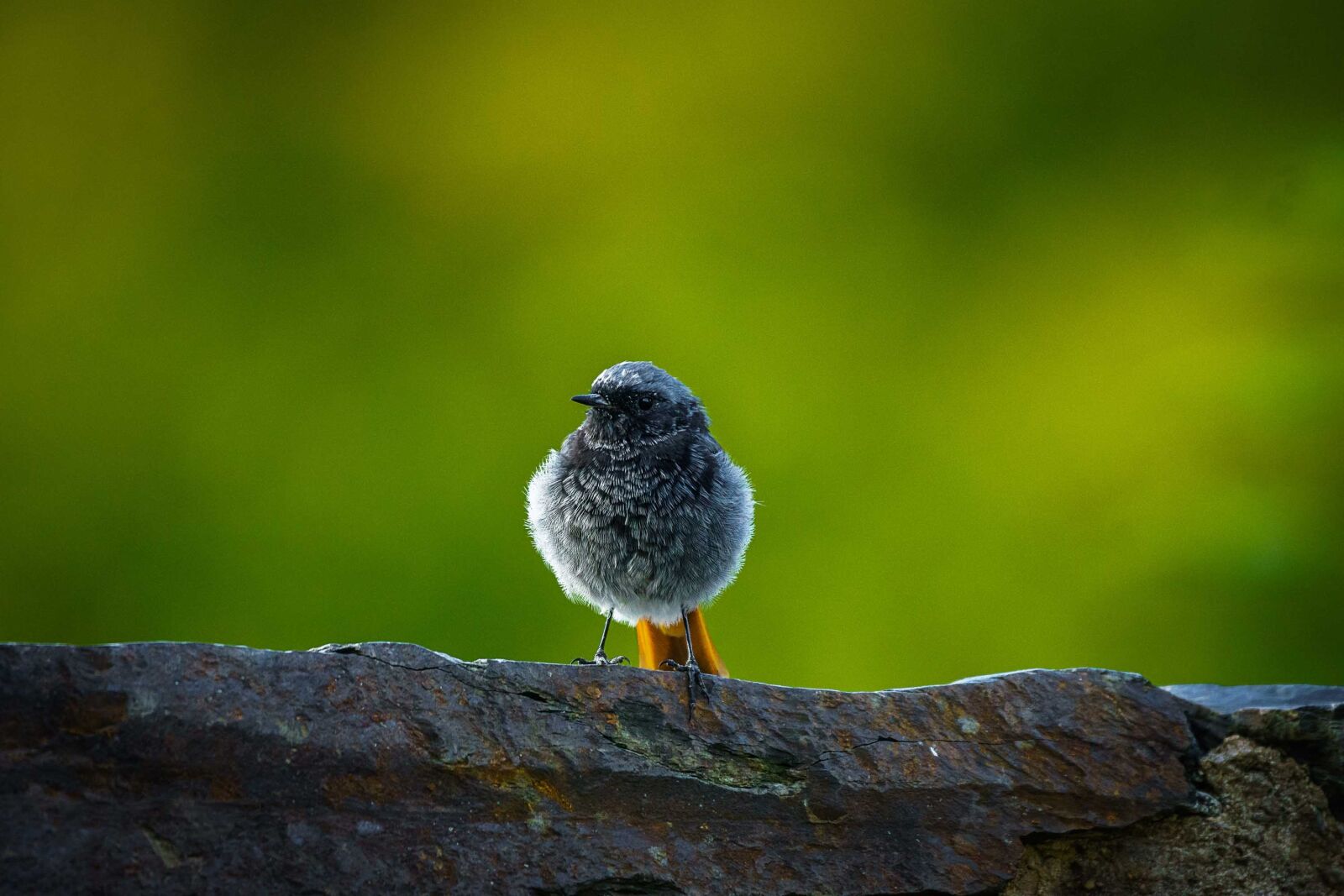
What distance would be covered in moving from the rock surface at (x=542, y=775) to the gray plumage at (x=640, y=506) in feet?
2.86

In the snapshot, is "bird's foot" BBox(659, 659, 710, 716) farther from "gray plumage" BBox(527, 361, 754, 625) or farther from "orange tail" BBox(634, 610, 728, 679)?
"orange tail" BBox(634, 610, 728, 679)

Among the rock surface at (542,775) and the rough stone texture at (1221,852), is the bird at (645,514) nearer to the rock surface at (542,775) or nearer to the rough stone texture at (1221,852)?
the rock surface at (542,775)

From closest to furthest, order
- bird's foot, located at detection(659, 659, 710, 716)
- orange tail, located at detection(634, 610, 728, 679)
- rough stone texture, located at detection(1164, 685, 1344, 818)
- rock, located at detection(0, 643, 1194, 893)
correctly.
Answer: rock, located at detection(0, 643, 1194, 893)
bird's foot, located at detection(659, 659, 710, 716)
rough stone texture, located at detection(1164, 685, 1344, 818)
orange tail, located at detection(634, 610, 728, 679)

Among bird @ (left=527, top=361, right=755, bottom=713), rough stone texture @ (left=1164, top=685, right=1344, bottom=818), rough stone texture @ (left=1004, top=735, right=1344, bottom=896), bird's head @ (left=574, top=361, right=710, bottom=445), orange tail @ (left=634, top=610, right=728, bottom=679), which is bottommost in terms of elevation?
rough stone texture @ (left=1004, top=735, right=1344, bottom=896)

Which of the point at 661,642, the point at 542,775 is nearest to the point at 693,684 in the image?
the point at 542,775

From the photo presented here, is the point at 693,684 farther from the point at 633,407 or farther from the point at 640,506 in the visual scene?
the point at 633,407

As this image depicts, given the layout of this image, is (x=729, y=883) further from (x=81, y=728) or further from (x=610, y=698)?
(x=81, y=728)

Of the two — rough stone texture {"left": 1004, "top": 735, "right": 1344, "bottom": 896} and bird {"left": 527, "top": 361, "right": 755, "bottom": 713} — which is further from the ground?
bird {"left": 527, "top": 361, "right": 755, "bottom": 713}

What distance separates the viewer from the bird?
3484 millimetres

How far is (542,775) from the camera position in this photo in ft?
7.69

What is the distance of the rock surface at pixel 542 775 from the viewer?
2.04 metres

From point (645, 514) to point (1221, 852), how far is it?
5.57 feet

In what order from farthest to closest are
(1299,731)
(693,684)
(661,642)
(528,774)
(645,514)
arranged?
(661,642)
(645,514)
(1299,731)
(693,684)
(528,774)

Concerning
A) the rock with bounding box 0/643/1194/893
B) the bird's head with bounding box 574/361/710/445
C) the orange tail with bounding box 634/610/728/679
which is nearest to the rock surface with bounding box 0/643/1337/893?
the rock with bounding box 0/643/1194/893
